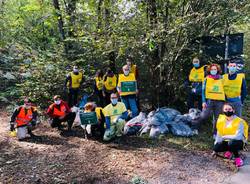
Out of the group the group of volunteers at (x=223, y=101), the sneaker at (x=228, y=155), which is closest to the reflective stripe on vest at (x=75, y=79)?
the group of volunteers at (x=223, y=101)

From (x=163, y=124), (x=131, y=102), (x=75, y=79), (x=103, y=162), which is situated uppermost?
(x=75, y=79)

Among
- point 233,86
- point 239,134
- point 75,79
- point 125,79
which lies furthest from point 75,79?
point 239,134

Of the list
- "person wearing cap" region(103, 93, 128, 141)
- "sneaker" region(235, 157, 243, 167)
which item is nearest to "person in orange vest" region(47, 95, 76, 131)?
"person wearing cap" region(103, 93, 128, 141)

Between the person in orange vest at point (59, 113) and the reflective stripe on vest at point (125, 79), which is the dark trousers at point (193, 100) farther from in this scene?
the person in orange vest at point (59, 113)

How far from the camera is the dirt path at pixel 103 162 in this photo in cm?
679

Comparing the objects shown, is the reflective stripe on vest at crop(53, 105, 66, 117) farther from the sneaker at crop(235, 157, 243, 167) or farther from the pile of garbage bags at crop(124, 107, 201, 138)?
the sneaker at crop(235, 157, 243, 167)

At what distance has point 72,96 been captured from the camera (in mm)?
11992

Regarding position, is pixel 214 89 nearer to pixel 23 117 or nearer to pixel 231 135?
pixel 231 135

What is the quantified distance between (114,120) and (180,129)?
1.73m

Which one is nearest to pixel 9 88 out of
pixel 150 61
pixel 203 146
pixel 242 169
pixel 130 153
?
pixel 150 61

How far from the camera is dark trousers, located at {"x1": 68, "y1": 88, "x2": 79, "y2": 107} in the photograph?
1184 centimetres

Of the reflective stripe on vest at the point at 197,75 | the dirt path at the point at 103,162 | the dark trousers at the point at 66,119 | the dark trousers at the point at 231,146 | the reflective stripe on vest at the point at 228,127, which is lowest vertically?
the dirt path at the point at 103,162

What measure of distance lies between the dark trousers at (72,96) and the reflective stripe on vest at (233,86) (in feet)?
17.3

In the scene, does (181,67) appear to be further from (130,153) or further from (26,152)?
(26,152)
